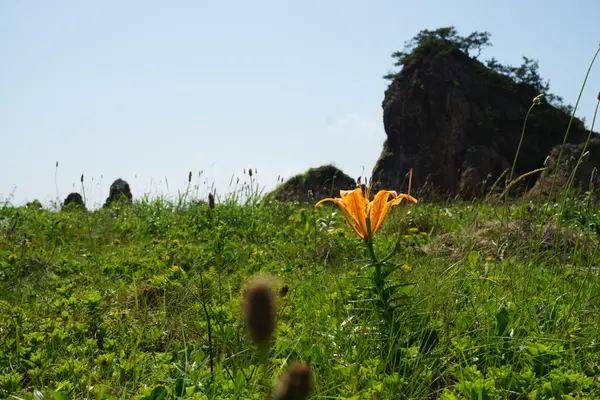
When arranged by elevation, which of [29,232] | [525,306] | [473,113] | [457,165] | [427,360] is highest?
[473,113]

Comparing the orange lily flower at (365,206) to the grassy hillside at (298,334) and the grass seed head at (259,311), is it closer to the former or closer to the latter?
the grassy hillside at (298,334)

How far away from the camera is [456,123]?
23906mm

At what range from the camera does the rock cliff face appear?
23094 mm

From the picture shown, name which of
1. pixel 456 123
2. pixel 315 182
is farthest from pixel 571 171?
pixel 456 123

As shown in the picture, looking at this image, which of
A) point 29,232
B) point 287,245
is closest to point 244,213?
point 287,245

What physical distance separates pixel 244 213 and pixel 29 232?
7.66 ft

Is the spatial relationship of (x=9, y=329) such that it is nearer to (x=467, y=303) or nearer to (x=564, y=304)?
(x=467, y=303)

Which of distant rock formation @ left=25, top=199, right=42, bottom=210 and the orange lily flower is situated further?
distant rock formation @ left=25, top=199, right=42, bottom=210

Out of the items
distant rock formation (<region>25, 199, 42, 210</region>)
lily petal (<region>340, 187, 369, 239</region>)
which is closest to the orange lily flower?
lily petal (<region>340, 187, 369, 239</region>)

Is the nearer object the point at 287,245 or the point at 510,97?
the point at 287,245

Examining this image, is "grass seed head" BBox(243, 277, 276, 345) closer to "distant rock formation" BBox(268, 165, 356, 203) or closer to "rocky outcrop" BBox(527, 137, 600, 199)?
"rocky outcrop" BBox(527, 137, 600, 199)

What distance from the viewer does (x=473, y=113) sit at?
78.1 ft

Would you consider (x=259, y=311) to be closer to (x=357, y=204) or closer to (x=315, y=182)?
(x=357, y=204)

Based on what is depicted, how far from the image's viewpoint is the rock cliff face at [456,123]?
23.1m
